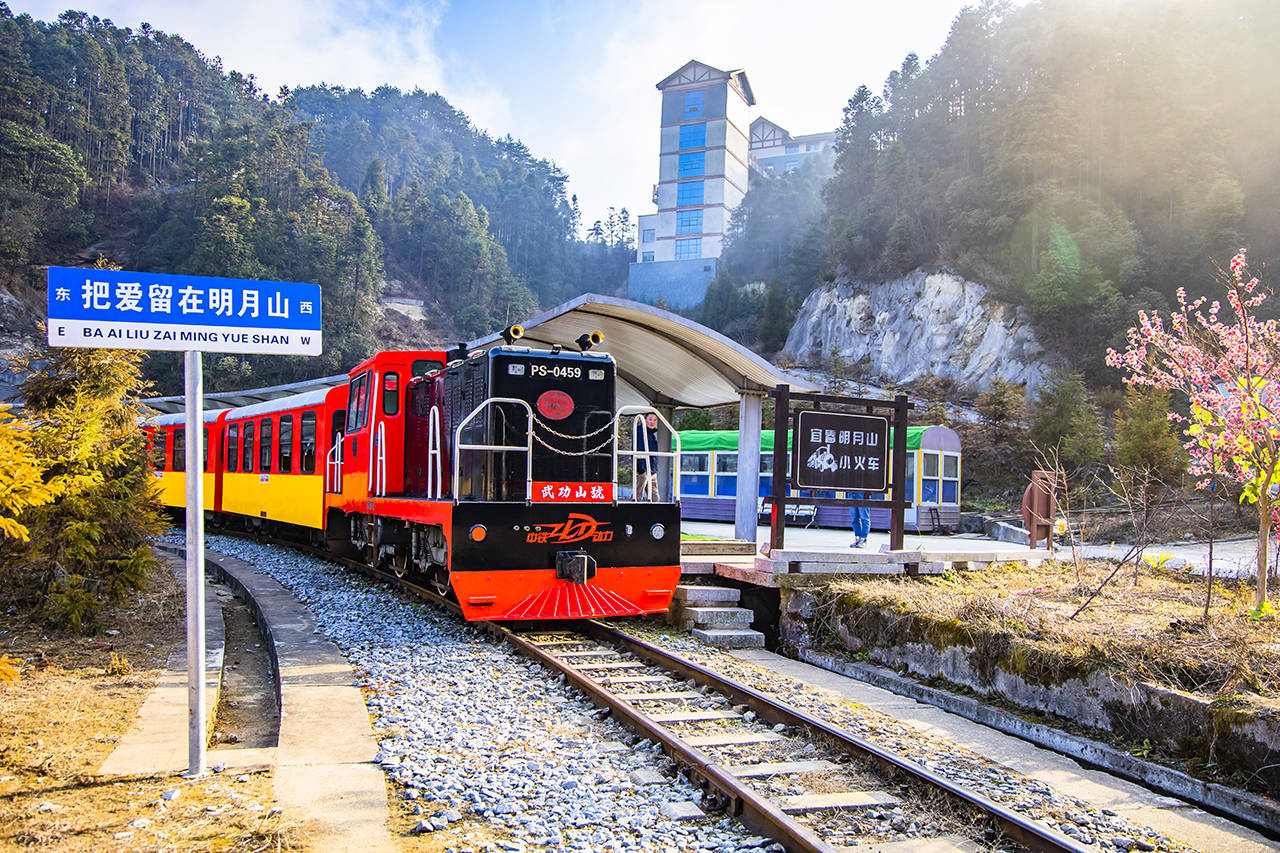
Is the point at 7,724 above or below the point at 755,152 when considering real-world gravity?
below

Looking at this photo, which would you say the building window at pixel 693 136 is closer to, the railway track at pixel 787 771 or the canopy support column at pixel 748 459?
the canopy support column at pixel 748 459

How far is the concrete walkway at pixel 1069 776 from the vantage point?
4.42 m

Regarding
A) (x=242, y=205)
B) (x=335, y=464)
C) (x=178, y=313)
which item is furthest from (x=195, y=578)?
(x=242, y=205)

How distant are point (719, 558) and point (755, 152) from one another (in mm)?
95875

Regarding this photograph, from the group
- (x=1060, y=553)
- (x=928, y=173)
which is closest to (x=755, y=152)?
(x=928, y=173)

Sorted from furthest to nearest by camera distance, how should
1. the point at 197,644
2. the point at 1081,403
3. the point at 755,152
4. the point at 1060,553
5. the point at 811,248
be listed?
the point at 755,152
the point at 811,248
the point at 1081,403
the point at 1060,553
the point at 197,644

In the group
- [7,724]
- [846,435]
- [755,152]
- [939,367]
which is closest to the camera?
[7,724]

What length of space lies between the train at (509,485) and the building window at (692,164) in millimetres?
72201

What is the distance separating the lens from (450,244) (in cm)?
8244

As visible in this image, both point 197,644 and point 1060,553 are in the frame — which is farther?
point 1060,553

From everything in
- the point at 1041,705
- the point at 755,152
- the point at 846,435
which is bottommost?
the point at 1041,705

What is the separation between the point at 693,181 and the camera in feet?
265

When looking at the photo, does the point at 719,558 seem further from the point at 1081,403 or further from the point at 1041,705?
the point at 1081,403

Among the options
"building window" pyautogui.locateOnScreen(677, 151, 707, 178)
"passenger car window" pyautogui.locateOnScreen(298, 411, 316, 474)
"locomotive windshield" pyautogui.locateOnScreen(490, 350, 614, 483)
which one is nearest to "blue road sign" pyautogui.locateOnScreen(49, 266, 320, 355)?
"locomotive windshield" pyautogui.locateOnScreen(490, 350, 614, 483)
